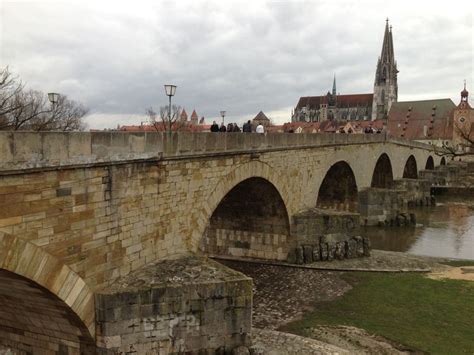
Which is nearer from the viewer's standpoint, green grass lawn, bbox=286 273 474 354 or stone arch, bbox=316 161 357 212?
green grass lawn, bbox=286 273 474 354

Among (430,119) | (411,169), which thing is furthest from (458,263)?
(430,119)

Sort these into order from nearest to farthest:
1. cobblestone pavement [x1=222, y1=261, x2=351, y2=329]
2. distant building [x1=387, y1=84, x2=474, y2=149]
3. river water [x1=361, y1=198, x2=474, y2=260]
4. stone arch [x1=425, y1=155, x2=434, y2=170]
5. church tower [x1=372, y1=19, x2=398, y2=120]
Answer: cobblestone pavement [x1=222, y1=261, x2=351, y2=329], river water [x1=361, y1=198, x2=474, y2=260], stone arch [x1=425, y1=155, x2=434, y2=170], distant building [x1=387, y1=84, x2=474, y2=149], church tower [x1=372, y1=19, x2=398, y2=120]

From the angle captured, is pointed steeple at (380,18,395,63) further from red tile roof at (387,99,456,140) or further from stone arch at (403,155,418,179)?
stone arch at (403,155,418,179)

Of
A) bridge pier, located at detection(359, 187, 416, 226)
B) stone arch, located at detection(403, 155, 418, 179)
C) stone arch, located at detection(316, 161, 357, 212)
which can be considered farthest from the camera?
stone arch, located at detection(403, 155, 418, 179)

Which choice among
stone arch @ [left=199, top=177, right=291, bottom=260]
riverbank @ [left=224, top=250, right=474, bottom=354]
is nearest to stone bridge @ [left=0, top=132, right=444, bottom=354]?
riverbank @ [left=224, top=250, right=474, bottom=354]

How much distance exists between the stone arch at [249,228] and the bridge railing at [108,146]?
323 cm

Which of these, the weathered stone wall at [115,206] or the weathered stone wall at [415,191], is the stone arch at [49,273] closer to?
the weathered stone wall at [115,206]

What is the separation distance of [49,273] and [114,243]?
65.4 inches

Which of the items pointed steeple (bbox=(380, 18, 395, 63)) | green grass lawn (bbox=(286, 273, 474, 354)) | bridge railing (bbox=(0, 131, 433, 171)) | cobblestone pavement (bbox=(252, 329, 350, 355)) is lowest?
green grass lawn (bbox=(286, 273, 474, 354))

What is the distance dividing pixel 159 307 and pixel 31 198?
3263 millimetres

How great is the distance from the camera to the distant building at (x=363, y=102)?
96.2 meters

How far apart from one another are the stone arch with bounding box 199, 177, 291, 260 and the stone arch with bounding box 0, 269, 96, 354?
915 centimetres

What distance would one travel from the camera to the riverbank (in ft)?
35.0

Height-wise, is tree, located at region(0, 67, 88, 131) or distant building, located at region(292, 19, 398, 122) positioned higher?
distant building, located at region(292, 19, 398, 122)
